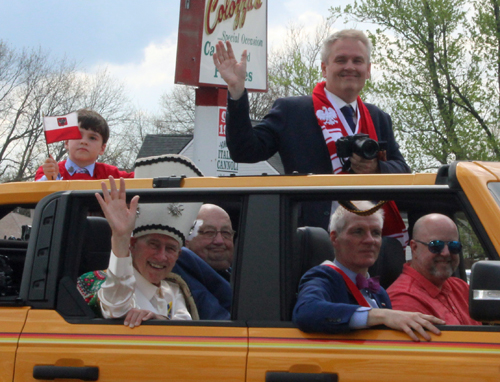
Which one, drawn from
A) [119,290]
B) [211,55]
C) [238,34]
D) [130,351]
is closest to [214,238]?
[119,290]

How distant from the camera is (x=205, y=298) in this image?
280cm

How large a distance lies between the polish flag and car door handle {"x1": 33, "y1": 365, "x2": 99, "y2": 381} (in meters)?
1.70

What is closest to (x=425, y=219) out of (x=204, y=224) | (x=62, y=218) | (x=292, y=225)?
(x=292, y=225)

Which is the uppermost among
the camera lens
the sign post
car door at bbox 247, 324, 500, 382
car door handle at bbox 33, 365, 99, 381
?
the sign post

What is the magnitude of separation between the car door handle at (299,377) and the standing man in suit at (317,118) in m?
1.24

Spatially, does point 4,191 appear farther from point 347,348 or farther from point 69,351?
point 347,348

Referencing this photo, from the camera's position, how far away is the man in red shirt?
259cm

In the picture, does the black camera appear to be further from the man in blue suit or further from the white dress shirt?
the white dress shirt

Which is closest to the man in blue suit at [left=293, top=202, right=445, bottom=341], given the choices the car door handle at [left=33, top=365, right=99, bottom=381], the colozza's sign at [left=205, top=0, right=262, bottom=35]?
the car door handle at [left=33, top=365, right=99, bottom=381]

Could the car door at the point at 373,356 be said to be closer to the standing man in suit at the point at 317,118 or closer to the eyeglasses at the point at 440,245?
the eyeglasses at the point at 440,245

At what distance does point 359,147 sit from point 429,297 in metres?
0.71

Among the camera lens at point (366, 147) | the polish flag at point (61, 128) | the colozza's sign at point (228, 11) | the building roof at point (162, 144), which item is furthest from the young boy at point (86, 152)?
the building roof at point (162, 144)

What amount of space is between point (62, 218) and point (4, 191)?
479 millimetres

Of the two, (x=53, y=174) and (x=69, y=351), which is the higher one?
(x=53, y=174)
